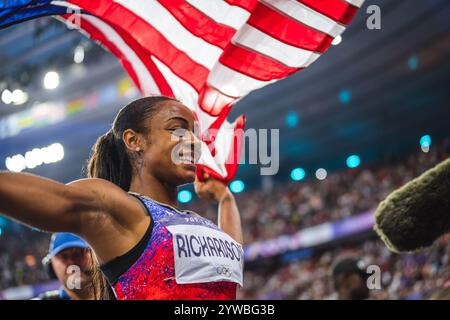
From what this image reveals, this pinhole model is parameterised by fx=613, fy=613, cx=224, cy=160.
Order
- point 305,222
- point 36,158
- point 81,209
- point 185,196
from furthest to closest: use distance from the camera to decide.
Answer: point 185,196 < point 36,158 < point 305,222 < point 81,209

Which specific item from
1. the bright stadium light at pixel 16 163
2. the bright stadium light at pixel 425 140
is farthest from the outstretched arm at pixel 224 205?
the bright stadium light at pixel 16 163

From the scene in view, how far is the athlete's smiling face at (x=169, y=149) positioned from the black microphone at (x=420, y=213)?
2.63ft

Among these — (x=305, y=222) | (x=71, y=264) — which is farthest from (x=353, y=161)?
(x=71, y=264)

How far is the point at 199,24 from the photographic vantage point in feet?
10.6

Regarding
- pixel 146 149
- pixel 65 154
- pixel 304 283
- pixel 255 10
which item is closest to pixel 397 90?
pixel 304 283

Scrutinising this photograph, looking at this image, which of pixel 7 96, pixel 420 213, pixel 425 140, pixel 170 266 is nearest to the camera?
pixel 170 266

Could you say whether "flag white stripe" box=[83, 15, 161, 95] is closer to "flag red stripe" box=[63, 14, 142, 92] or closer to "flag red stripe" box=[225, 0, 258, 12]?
"flag red stripe" box=[63, 14, 142, 92]

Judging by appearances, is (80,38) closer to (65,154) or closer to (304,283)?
(65,154)

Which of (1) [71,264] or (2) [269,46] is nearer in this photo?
(1) [71,264]

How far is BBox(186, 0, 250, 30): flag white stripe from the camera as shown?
125 inches

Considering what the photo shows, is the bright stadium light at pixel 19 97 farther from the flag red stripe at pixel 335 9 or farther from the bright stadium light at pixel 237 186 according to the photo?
the flag red stripe at pixel 335 9

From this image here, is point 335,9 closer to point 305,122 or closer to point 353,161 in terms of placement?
point 305,122

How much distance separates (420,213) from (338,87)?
16565mm
